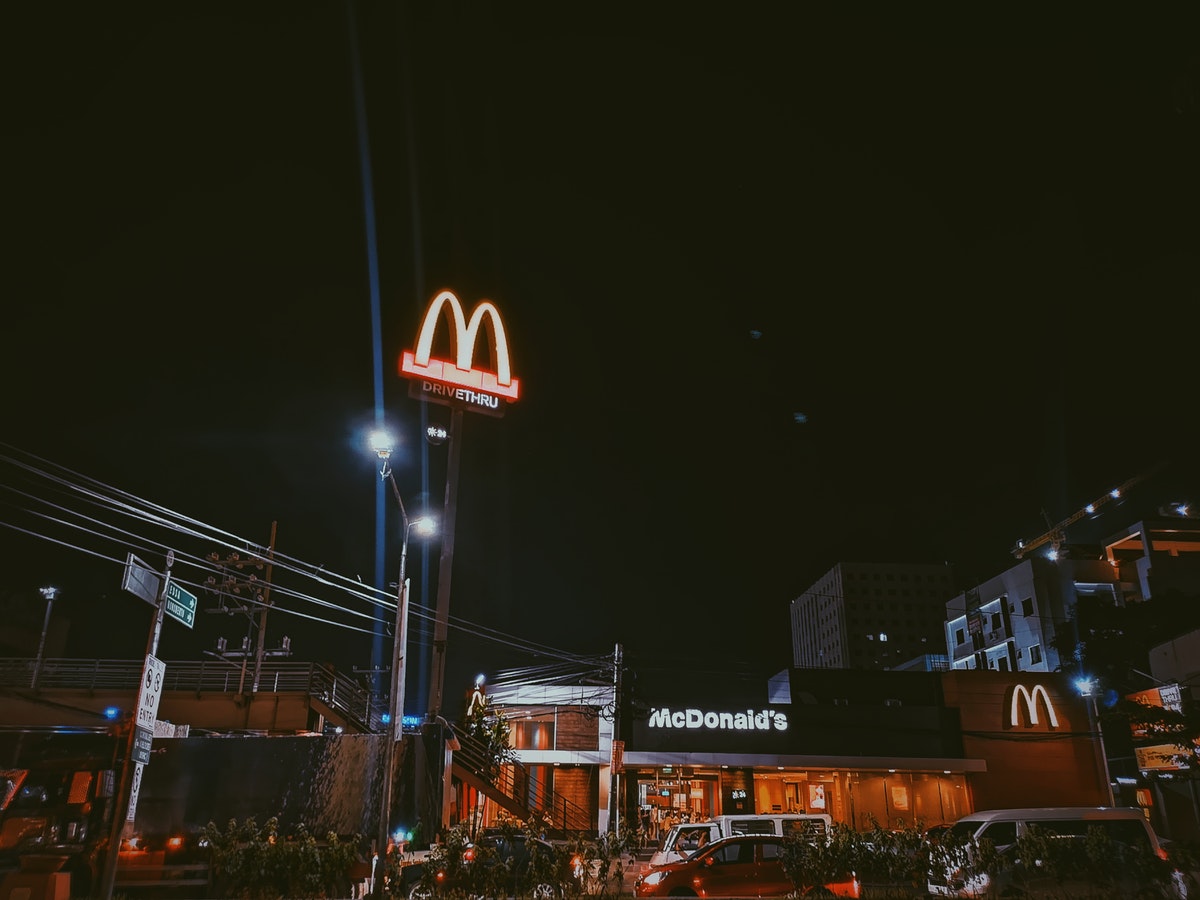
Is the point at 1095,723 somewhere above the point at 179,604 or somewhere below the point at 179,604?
below

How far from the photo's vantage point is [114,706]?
24.8 m

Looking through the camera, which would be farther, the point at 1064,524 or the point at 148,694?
the point at 1064,524

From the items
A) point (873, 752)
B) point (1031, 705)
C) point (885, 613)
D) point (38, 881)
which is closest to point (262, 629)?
point (38, 881)

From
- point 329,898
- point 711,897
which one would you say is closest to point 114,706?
point 329,898

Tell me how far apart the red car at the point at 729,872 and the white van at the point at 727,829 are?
2.78 ft

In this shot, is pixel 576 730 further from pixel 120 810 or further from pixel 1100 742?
pixel 120 810

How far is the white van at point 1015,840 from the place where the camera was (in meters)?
12.6

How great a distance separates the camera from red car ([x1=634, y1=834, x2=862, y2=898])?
49.2 ft

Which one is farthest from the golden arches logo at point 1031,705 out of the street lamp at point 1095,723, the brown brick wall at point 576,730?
the brown brick wall at point 576,730

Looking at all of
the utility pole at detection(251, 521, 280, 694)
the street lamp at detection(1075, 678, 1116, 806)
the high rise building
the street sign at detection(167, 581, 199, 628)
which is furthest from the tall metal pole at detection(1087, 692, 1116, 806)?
the high rise building

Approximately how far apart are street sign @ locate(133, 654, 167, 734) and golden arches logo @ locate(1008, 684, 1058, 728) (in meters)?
37.1

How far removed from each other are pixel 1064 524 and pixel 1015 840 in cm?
9035

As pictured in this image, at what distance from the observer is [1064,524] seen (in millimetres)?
92000

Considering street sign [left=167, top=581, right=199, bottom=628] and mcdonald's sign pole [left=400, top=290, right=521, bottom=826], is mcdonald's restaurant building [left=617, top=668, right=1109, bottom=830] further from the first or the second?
street sign [left=167, top=581, right=199, bottom=628]
